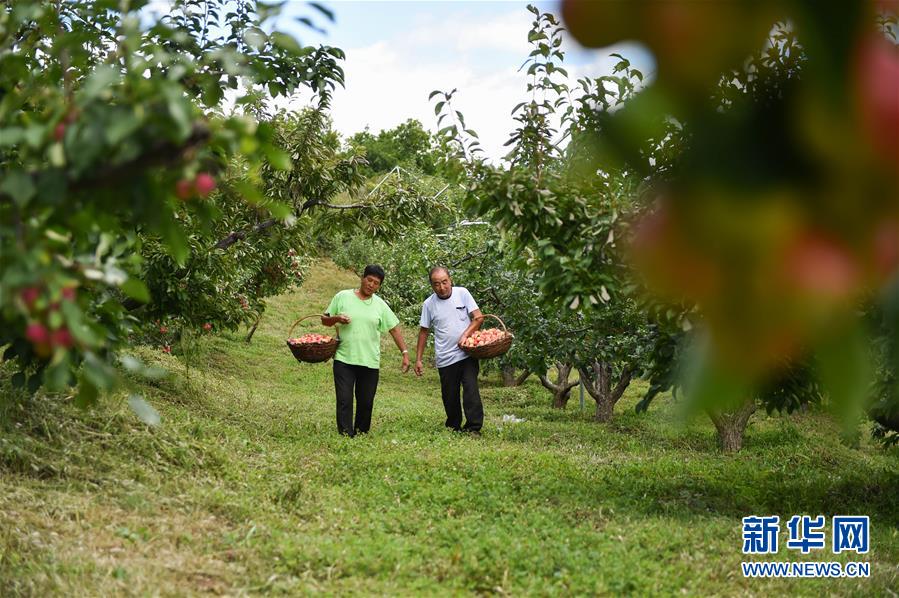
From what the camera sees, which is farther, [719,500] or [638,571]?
[719,500]

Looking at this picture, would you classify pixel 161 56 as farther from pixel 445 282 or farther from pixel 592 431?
pixel 592 431

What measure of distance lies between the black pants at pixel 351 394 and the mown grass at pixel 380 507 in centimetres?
21

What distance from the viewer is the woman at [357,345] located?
8.83 meters

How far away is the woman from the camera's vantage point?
29.0ft

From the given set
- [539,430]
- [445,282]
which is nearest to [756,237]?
[445,282]

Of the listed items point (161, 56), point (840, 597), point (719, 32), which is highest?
point (161, 56)

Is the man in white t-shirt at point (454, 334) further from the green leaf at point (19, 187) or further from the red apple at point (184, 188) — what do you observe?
the red apple at point (184, 188)

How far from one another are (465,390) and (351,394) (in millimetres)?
1240

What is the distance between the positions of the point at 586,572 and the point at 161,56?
11.9 feet

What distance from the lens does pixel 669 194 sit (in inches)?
19.3

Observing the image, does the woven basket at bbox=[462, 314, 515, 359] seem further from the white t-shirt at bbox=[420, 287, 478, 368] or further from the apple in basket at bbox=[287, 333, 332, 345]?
the apple in basket at bbox=[287, 333, 332, 345]
